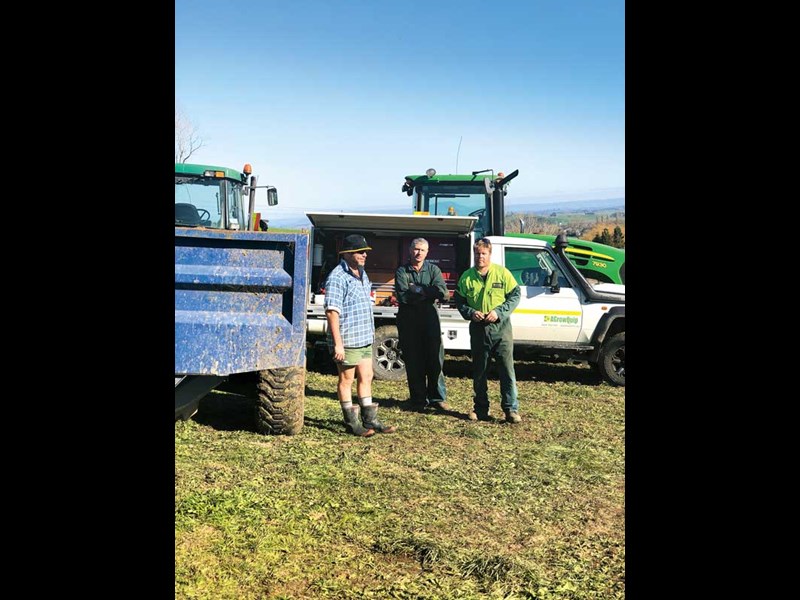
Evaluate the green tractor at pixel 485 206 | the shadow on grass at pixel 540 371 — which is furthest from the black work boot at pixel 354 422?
the green tractor at pixel 485 206

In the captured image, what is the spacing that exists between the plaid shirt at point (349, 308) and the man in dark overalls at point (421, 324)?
1140mm

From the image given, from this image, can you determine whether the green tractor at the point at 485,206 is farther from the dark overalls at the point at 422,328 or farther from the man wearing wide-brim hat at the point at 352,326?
the man wearing wide-brim hat at the point at 352,326

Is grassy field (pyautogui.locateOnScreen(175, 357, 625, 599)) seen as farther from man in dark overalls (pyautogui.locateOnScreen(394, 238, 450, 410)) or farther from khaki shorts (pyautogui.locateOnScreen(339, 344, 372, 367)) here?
khaki shorts (pyautogui.locateOnScreen(339, 344, 372, 367))

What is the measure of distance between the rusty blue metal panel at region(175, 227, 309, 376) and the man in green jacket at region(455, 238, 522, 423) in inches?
81.6

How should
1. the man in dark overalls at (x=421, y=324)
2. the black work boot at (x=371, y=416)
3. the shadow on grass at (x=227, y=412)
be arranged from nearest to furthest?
1. the black work boot at (x=371, y=416)
2. the shadow on grass at (x=227, y=412)
3. the man in dark overalls at (x=421, y=324)

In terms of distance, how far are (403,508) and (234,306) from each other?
1928mm

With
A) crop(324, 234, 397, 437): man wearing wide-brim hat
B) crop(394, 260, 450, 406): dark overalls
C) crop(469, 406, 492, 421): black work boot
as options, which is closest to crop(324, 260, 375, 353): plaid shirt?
crop(324, 234, 397, 437): man wearing wide-brim hat

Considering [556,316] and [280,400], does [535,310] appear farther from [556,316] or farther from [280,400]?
[280,400]

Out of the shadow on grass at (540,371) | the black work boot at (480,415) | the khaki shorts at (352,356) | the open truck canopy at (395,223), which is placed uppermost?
the open truck canopy at (395,223)

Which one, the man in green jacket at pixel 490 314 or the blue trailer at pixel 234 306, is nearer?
the blue trailer at pixel 234 306

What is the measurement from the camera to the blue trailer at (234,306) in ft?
17.7

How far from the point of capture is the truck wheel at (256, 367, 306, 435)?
6180 mm

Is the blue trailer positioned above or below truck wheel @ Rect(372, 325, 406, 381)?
above
